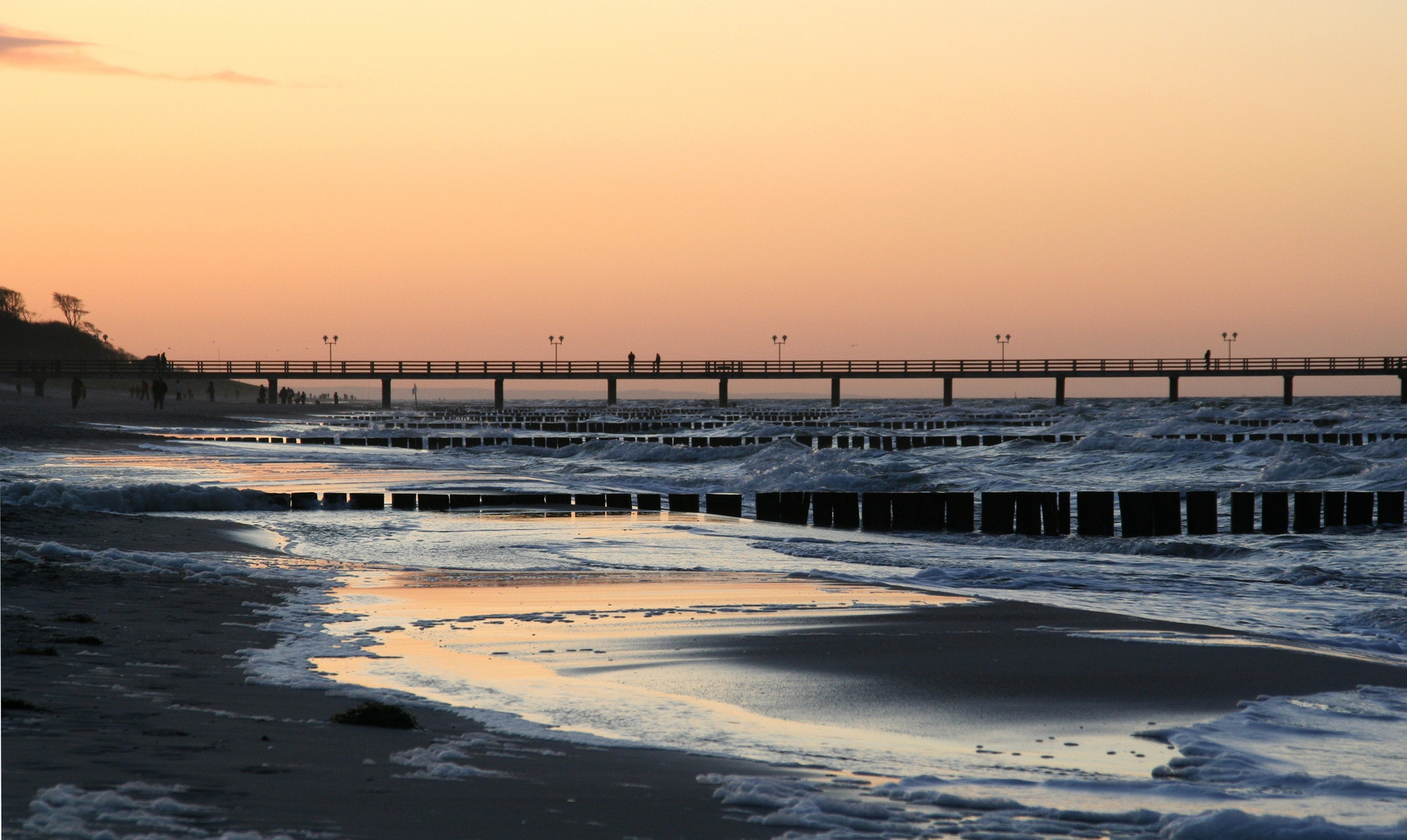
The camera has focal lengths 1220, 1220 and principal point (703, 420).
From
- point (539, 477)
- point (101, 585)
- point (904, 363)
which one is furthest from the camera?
point (904, 363)

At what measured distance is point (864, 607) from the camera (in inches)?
297

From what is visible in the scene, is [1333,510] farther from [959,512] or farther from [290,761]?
[290,761]

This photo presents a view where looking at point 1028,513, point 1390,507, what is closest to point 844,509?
point 1028,513

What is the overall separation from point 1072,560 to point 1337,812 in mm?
7573

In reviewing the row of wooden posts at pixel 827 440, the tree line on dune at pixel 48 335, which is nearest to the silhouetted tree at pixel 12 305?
the tree line on dune at pixel 48 335

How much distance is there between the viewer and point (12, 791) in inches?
125

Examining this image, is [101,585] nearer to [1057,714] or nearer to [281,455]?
[1057,714]

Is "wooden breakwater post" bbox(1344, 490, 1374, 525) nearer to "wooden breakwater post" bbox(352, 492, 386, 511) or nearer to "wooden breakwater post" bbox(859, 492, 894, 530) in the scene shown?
"wooden breakwater post" bbox(859, 492, 894, 530)

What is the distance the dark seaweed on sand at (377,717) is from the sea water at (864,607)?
353 mm

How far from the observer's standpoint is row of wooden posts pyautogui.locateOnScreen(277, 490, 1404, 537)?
44.7ft

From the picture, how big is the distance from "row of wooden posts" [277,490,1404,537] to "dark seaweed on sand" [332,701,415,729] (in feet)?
32.3

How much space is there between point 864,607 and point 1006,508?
22.4 feet

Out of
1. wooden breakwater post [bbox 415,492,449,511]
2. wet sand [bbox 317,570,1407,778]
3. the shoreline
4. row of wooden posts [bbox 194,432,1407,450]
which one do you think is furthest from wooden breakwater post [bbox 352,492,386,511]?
row of wooden posts [bbox 194,432,1407,450]

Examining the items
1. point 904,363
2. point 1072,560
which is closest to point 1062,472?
point 1072,560
